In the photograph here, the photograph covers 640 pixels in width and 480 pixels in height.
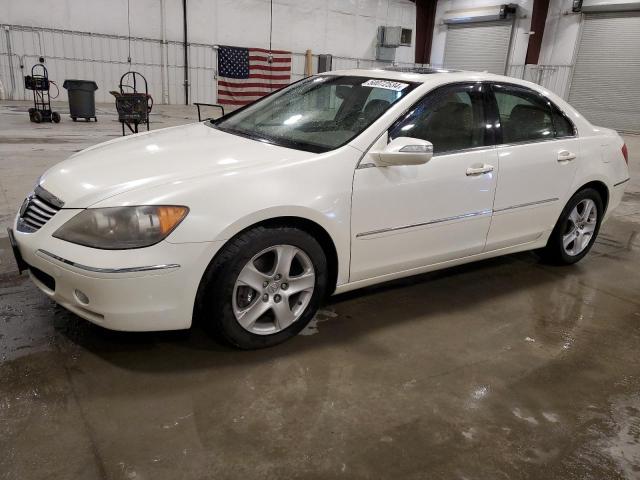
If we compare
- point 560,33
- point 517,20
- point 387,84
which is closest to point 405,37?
point 517,20

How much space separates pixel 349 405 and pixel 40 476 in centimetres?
113

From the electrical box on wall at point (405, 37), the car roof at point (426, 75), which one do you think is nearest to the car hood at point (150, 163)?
the car roof at point (426, 75)

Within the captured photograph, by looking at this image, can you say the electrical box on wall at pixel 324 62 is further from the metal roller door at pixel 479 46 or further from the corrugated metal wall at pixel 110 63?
the metal roller door at pixel 479 46

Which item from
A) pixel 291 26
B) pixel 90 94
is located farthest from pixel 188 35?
pixel 90 94

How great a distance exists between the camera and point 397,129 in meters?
2.72

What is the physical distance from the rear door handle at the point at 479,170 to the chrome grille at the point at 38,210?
2080 mm

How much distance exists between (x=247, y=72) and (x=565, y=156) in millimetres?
14276

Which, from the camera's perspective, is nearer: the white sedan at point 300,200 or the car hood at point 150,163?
the white sedan at point 300,200

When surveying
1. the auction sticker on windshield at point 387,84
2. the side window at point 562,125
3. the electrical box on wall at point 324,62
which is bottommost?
the side window at point 562,125

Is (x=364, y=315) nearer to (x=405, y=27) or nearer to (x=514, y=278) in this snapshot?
(x=514, y=278)

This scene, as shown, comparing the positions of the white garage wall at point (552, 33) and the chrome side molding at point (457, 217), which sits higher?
the white garage wall at point (552, 33)

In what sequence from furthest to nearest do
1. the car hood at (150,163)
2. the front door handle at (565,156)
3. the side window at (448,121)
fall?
the front door handle at (565,156), the side window at (448,121), the car hood at (150,163)

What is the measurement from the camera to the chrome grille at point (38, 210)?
89.4 inches

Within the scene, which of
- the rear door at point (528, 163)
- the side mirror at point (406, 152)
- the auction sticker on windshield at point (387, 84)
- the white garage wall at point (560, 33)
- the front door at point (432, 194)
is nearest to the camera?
the side mirror at point (406, 152)
